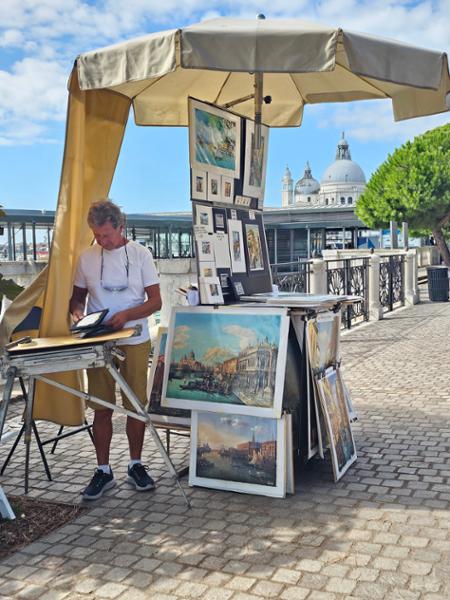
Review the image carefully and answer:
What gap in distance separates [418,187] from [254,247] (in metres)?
35.1

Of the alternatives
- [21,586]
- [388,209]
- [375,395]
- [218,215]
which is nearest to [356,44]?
[218,215]

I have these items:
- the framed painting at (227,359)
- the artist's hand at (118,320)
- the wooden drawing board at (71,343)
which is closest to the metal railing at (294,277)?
the framed painting at (227,359)

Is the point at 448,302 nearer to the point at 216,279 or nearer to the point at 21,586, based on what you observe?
the point at 216,279

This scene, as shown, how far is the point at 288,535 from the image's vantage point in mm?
4004

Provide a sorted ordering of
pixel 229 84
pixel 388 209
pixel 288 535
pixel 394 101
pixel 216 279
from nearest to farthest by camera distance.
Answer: pixel 288 535 → pixel 216 279 → pixel 394 101 → pixel 229 84 → pixel 388 209

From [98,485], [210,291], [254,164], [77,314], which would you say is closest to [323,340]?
[210,291]

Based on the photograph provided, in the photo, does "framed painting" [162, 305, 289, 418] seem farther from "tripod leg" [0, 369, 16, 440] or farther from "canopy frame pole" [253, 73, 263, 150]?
"canopy frame pole" [253, 73, 263, 150]

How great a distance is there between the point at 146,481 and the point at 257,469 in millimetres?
808

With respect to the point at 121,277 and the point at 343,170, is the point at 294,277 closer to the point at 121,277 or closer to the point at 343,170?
the point at 121,277

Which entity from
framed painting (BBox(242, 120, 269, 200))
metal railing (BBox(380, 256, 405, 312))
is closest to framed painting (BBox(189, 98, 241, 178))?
framed painting (BBox(242, 120, 269, 200))

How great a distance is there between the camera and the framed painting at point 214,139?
5.05 metres

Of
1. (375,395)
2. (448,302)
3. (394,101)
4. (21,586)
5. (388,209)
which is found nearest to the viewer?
(21,586)

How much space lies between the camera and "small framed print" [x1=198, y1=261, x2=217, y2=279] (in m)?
4.95

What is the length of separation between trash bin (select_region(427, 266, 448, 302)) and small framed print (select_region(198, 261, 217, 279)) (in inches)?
681
